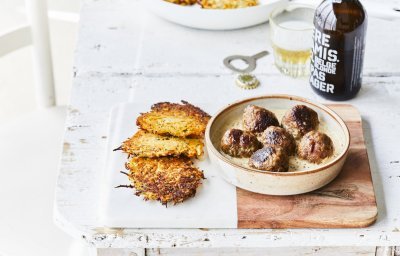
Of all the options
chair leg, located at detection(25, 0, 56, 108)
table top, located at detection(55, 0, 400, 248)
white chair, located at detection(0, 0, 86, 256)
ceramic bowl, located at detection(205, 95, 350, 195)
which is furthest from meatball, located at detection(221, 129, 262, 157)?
chair leg, located at detection(25, 0, 56, 108)

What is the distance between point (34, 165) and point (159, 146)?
51 cm

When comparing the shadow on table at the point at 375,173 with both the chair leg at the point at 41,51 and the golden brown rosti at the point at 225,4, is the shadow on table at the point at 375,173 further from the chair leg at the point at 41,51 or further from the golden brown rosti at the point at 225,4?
the chair leg at the point at 41,51

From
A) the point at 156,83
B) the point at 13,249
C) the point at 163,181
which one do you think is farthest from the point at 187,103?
the point at 13,249

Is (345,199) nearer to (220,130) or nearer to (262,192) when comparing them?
(262,192)

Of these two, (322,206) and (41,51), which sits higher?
(322,206)

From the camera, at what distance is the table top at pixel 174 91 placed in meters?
1.19

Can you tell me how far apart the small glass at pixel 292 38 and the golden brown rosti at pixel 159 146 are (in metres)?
0.32

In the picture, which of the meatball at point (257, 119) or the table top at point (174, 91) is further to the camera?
the meatball at point (257, 119)

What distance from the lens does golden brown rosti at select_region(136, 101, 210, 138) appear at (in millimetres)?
1355

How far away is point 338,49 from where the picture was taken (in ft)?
4.70

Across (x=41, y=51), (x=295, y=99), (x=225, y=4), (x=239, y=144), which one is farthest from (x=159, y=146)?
(x=41, y=51)

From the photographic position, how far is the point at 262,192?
48.2 inches

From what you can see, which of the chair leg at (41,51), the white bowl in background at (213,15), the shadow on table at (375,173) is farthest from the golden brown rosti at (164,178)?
the chair leg at (41,51)

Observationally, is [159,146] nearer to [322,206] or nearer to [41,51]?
[322,206]
